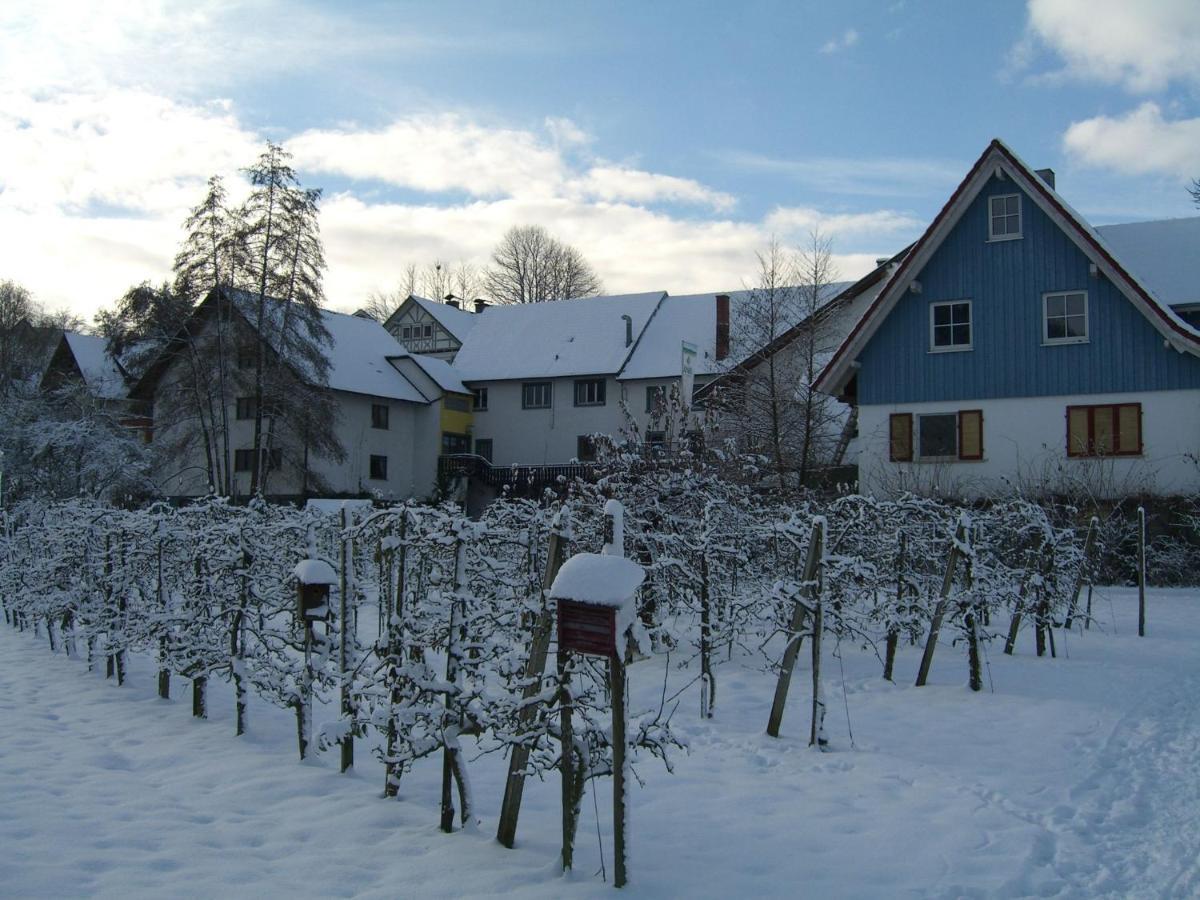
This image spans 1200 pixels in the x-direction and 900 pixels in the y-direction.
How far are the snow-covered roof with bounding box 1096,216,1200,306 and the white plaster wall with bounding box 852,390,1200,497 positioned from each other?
14.0 feet

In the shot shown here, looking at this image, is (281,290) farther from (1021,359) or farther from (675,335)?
(1021,359)

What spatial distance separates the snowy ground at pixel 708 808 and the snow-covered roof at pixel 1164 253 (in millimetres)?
19033

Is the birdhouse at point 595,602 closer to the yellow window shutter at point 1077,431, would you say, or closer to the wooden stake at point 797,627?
the wooden stake at point 797,627

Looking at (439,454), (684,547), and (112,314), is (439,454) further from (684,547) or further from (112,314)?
(684,547)

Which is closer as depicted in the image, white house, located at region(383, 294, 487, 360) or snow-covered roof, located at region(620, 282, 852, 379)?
snow-covered roof, located at region(620, 282, 852, 379)

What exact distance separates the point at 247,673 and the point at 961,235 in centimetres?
2172

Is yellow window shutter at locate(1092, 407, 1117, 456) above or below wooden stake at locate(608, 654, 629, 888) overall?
above

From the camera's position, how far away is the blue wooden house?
2233 cm

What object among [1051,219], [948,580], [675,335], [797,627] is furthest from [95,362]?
[797,627]

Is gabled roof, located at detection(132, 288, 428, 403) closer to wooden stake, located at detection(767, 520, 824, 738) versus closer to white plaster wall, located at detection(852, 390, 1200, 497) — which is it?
white plaster wall, located at detection(852, 390, 1200, 497)

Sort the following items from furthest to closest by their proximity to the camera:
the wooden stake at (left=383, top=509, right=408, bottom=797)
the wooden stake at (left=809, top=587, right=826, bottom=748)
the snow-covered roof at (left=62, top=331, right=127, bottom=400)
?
the snow-covered roof at (left=62, top=331, right=127, bottom=400), the wooden stake at (left=809, top=587, right=826, bottom=748), the wooden stake at (left=383, top=509, right=408, bottom=797)

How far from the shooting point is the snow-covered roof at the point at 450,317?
170 ft

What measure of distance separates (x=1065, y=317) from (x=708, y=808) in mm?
20961

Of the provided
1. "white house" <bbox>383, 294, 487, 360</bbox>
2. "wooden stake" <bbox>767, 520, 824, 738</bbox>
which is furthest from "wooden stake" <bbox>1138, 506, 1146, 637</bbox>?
"white house" <bbox>383, 294, 487, 360</bbox>
